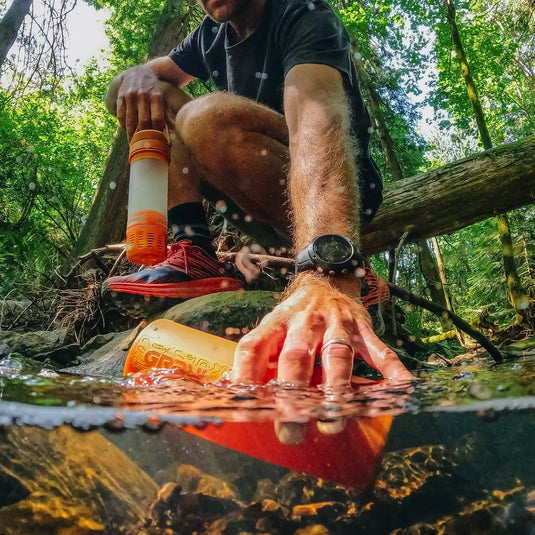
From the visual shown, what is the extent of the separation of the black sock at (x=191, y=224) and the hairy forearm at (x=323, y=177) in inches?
35.0

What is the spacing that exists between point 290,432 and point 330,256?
83 centimetres

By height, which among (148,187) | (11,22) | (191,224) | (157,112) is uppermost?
(11,22)

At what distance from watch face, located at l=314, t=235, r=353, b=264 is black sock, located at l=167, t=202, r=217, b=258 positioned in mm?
1243

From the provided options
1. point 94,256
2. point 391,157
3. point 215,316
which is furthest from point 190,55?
point 391,157

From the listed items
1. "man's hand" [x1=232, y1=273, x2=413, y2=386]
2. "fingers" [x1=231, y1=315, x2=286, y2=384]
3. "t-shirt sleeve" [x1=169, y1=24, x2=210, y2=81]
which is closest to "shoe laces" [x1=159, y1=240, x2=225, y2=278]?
"man's hand" [x1=232, y1=273, x2=413, y2=386]

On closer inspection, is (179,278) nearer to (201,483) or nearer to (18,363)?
(18,363)

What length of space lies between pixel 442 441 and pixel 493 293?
9.15 meters

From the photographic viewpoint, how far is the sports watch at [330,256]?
4.49 feet

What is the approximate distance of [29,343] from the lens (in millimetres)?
2646

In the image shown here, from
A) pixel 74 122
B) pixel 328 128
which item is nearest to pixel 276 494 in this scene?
pixel 328 128

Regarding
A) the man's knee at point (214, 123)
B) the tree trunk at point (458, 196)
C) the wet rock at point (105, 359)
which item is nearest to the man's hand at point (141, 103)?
the man's knee at point (214, 123)

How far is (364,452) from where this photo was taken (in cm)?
59

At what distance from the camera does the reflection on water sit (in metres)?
0.51

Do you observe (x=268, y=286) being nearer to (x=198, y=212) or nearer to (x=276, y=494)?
(x=198, y=212)
